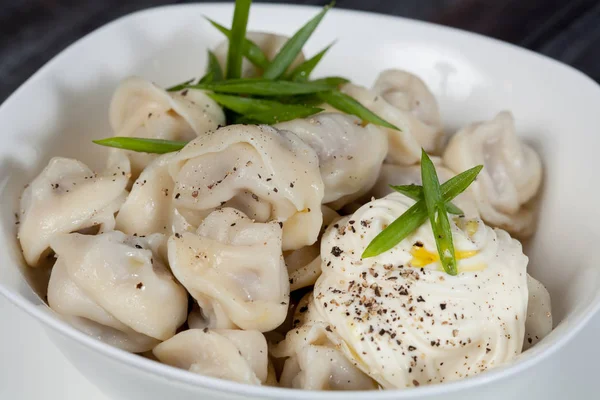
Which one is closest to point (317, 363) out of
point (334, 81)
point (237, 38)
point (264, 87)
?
point (264, 87)

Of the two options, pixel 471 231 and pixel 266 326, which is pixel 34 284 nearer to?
pixel 266 326

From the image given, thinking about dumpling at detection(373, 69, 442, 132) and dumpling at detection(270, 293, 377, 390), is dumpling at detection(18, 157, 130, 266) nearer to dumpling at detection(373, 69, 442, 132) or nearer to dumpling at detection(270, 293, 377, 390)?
dumpling at detection(270, 293, 377, 390)

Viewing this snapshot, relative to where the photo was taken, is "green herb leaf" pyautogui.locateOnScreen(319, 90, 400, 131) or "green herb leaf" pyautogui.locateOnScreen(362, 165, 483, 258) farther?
"green herb leaf" pyautogui.locateOnScreen(319, 90, 400, 131)

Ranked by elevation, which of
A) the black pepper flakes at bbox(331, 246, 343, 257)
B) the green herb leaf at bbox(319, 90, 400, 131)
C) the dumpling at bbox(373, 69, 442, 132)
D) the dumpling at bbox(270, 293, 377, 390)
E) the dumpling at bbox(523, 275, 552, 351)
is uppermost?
the green herb leaf at bbox(319, 90, 400, 131)

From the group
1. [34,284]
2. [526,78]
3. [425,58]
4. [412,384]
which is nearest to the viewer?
[412,384]

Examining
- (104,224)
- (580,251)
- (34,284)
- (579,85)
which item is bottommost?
(34,284)

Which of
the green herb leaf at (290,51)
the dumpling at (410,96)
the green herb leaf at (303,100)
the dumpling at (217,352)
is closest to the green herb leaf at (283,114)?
the green herb leaf at (303,100)

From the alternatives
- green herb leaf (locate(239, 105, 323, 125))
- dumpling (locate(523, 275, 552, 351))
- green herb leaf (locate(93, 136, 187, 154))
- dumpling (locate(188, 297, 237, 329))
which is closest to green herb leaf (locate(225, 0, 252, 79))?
green herb leaf (locate(239, 105, 323, 125))

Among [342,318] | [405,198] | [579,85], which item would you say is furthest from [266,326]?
[579,85]
